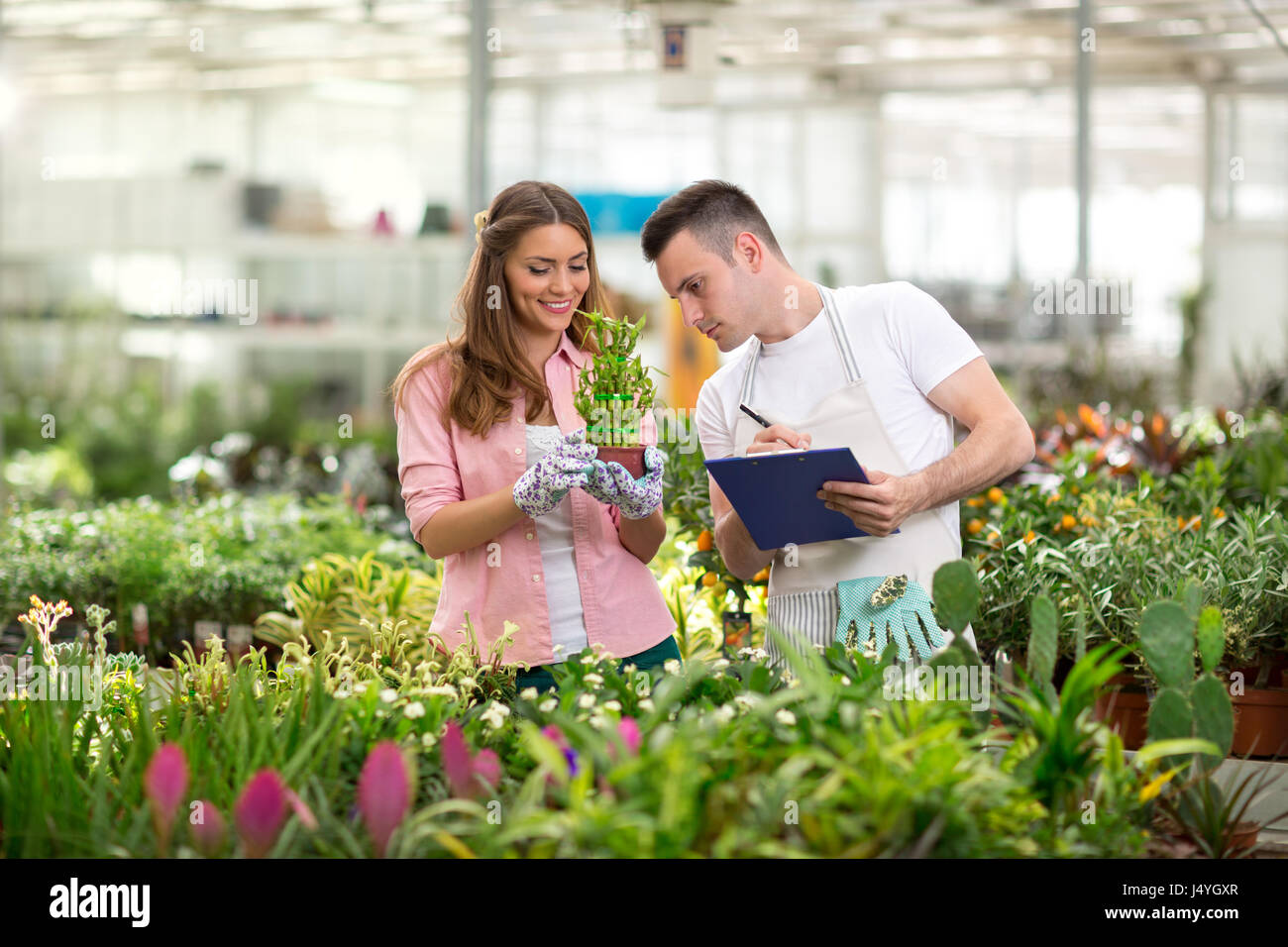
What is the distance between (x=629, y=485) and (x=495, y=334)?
16.9 inches

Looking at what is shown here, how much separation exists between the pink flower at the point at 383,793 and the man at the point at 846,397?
88 cm

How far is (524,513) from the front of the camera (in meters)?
1.97

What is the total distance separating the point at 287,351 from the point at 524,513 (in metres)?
Result: 11.7

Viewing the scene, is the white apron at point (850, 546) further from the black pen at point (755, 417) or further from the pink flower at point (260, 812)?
the pink flower at point (260, 812)

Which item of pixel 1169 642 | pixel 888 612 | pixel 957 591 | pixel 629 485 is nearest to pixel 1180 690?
pixel 1169 642

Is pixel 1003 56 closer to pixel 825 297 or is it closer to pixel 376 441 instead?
pixel 376 441

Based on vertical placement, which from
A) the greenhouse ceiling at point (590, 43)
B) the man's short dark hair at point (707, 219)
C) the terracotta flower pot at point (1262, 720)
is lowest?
the terracotta flower pot at point (1262, 720)

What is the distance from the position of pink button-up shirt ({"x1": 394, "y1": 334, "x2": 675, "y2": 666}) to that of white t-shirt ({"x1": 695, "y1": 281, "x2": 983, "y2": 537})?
0.25m

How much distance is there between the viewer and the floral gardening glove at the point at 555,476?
1.85m

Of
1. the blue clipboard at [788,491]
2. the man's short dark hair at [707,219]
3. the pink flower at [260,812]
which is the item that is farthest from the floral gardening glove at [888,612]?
the pink flower at [260,812]

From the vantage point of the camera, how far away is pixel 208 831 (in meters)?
1.30

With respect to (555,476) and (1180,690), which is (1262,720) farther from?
(555,476)

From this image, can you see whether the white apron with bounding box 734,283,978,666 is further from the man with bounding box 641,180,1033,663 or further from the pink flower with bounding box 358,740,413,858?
the pink flower with bounding box 358,740,413,858

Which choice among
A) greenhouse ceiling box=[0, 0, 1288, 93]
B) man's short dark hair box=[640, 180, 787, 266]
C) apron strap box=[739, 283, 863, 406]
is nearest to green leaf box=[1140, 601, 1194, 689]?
apron strap box=[739, 283, 863, 406]
